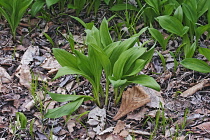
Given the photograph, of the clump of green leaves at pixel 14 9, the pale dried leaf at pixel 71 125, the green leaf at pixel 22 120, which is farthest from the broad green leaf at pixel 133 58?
the clump of green leaves at pixel 14 9

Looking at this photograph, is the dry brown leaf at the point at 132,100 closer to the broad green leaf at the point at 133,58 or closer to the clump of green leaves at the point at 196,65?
the broad green leaf at the point at 133,58

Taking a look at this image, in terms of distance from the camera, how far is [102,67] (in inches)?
106

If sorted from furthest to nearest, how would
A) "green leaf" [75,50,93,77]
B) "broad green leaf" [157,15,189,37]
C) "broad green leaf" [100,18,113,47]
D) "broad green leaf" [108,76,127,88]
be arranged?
1. "broad green leaf" [157,15,189,37]
2. "broad green leaf" [100,18,113,47]
3. "green leaf" [75,50,93,77]
4. "broad green leaf" [108,76,127,88]

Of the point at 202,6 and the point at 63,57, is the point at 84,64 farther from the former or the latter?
the point at 202,6

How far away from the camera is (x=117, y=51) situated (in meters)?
2.73

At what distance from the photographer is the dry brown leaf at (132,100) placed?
2721 millimetres

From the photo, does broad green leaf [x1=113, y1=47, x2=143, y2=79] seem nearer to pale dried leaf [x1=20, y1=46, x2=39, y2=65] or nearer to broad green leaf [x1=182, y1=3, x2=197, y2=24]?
broad green leaf [x1=182, y1=3, x2=197, y2=24]

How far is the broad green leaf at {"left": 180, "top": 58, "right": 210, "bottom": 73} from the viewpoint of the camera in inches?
114

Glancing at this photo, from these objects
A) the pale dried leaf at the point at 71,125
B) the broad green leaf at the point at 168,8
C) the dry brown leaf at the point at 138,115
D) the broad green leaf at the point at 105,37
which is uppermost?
the broad green leaf at the point at 168,8

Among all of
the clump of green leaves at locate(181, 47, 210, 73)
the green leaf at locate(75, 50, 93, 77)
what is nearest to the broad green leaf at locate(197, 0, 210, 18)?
the clump of green leaves at locate(181, 47, 210, 73)

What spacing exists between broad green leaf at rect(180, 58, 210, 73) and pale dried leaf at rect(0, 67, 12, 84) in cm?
159

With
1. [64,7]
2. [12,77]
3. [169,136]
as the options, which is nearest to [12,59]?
[12,77]

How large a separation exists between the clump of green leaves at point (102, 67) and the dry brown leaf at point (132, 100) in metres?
0.07

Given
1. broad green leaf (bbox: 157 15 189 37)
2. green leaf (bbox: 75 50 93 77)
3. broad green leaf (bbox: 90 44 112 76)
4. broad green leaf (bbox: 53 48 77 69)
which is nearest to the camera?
broad green leaf (bbox: 90 44 112 76)
